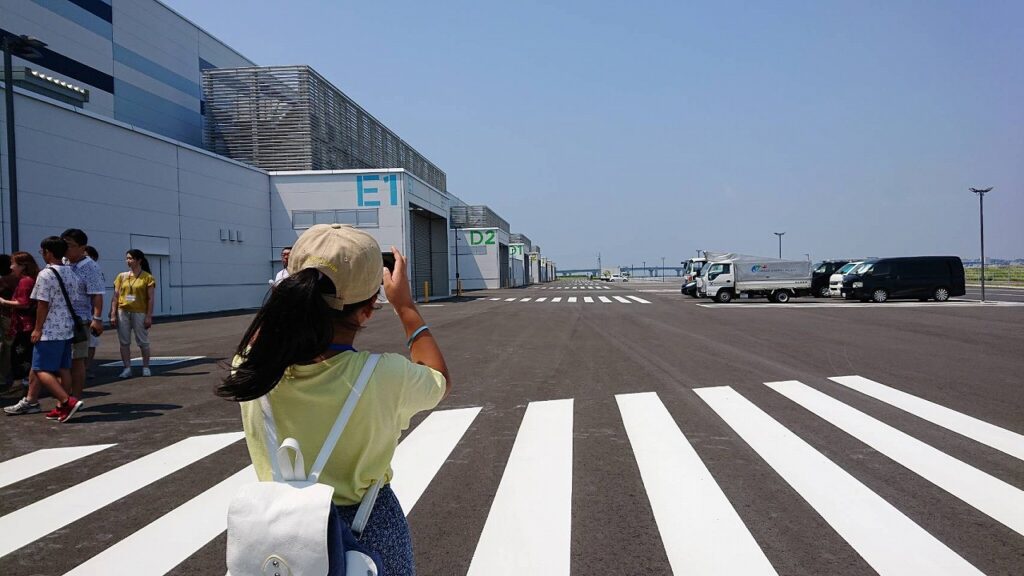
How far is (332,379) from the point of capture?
62.8 inches

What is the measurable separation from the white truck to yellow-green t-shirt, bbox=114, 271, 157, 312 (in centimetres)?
2403

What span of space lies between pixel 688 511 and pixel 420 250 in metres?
36.4

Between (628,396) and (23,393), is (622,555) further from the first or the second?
(23,393)

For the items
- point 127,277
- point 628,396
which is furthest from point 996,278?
point 127,277

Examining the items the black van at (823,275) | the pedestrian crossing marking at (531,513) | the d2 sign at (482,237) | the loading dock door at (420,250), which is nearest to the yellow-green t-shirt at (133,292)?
the pedestrian crossing marking at (531,513)

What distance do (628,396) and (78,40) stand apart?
26945 millimetres

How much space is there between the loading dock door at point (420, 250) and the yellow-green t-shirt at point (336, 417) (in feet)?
113

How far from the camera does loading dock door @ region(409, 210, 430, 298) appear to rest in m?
37.2

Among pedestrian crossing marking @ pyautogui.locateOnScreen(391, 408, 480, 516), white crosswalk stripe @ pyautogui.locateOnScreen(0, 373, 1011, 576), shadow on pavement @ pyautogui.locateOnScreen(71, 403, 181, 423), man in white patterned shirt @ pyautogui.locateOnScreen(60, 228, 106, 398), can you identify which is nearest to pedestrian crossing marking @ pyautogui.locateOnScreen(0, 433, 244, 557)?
white crosswalk stripe @ pyautogui.locateOnScreen(0, 373, 1011, 576)

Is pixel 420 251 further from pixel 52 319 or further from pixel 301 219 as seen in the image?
pixel 52 319

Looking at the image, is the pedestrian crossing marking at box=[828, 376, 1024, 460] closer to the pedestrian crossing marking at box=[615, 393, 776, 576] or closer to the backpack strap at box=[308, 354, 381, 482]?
the pedestrian crossing marking at box=[615, 393, 776, 576]

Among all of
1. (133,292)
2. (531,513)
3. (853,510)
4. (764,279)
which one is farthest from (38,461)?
(764,279)

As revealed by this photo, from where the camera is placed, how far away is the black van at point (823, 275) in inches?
1244

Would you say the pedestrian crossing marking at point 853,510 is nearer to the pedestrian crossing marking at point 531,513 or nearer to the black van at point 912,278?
the pedestrian crossing marking at point 531,513
